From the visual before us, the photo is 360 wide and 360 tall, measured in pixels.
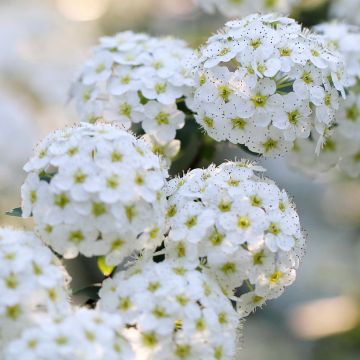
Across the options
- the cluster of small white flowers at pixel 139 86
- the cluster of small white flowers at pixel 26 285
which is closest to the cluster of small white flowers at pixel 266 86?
the cluster of small white flowers at pixel 139 86

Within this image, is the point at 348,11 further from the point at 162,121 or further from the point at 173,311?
the point at 173,311

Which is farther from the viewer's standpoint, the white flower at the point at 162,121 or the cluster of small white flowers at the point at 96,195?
the white flower at the point at 162,121

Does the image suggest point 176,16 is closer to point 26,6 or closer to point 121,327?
point 26,6

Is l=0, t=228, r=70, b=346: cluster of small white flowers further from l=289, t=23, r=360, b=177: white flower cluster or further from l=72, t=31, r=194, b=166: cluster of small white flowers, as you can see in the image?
l=289, t=23, r=360, b=177: white flower cluster

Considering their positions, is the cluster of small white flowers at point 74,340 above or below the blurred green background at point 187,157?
below

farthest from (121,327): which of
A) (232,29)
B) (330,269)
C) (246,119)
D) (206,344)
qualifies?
(330,269)

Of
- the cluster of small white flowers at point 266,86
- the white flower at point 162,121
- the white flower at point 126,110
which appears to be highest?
the white flower at point 126,110

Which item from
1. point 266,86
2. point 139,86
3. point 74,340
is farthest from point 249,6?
point 74,340

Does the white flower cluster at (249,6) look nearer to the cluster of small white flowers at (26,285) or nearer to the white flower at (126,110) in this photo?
the white flower at (126,110)

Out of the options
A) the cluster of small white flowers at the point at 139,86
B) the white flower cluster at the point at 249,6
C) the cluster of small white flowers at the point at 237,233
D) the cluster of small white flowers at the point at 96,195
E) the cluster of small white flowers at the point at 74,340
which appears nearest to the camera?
the cluster of small white flowers at the point at 74,340
